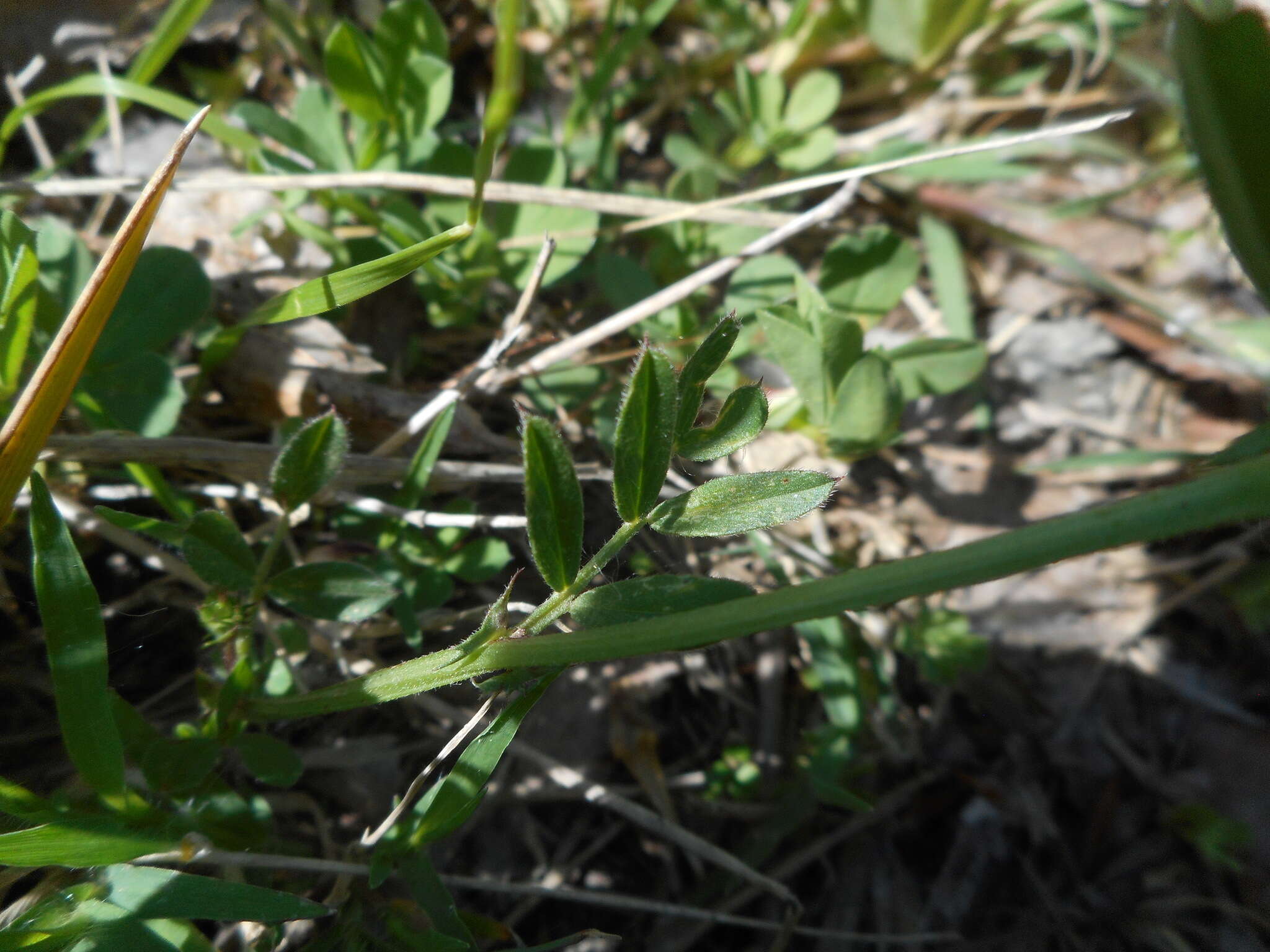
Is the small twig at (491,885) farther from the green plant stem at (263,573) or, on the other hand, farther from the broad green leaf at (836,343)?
the broad green leaf at (836,343)

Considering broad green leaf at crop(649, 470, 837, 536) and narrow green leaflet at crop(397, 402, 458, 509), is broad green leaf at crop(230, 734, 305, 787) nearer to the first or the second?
narrow green leaflet at crop(397, 402, 458, 509)

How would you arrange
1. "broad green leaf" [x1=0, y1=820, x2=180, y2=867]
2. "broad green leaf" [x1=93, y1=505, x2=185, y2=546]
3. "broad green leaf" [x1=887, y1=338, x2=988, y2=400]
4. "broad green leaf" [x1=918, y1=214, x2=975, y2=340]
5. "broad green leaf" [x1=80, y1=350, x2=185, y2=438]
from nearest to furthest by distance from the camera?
"broad green leaf" [x1=0, y1=820, x2=180, y2=867] < "broad green leaf" [x1=93, y1=505, x2=185, y2=546] < "broad green leaf" [x1=80, y1=350, x2=185, y2=438] < "broad green leaf" [x1=887, y1=338, x2=988, y2=400] < "broad green leaf" [x1=918, y1=214, x2=975, y2=340]

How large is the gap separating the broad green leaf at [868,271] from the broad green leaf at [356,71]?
112cm

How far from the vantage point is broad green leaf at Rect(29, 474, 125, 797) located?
3.98ft

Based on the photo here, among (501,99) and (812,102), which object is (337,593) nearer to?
(501,99)

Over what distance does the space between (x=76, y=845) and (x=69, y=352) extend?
0.70 m

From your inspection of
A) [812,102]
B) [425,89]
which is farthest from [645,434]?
[812,102]

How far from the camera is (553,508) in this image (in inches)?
45.0

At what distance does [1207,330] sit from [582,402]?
2103 mm

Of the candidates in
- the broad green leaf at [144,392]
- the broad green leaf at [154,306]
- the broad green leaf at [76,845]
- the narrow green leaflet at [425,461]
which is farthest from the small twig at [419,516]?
the broad green leaf at [76,845]

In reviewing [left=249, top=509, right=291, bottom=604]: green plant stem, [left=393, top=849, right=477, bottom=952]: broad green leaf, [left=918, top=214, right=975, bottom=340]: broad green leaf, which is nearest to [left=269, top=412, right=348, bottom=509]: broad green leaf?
[left=249, top=509, right=291, bottom=604]: green plant stem

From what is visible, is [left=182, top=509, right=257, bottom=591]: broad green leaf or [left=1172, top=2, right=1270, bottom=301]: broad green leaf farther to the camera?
[left=182, top=509, right=257, bottom=591]: broad green leaf

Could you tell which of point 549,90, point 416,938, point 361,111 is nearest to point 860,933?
point 416,938

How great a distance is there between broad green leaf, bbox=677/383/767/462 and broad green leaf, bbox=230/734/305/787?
87cm
